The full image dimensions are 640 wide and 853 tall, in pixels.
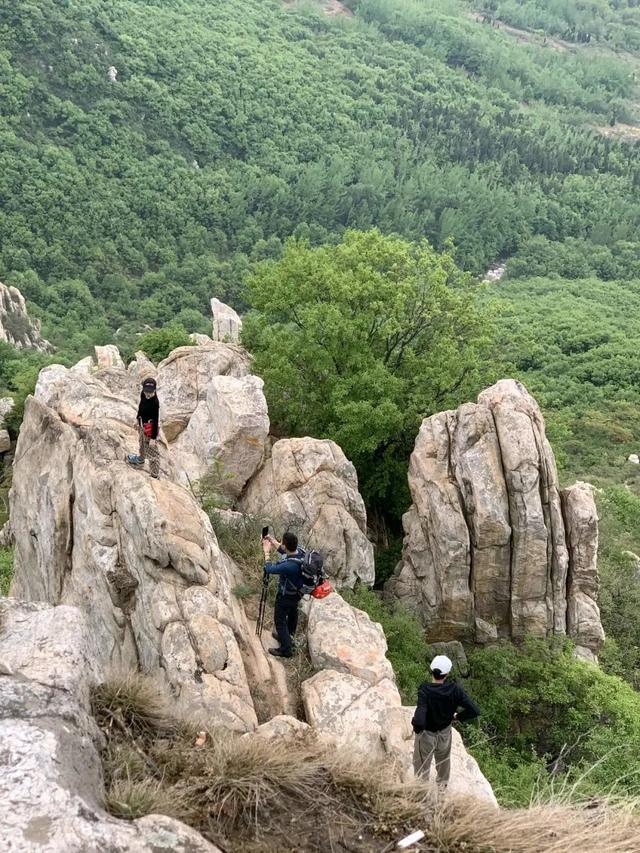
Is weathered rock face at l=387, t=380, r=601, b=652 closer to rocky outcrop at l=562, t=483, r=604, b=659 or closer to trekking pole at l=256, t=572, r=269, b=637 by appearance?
rocky outcrop at l=562, t=483, r=604, b=659

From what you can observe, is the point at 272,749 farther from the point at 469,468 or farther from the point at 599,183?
the point at 599,183

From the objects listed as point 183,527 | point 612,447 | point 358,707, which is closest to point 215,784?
point 358,707

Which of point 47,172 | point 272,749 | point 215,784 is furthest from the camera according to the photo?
point 47,172

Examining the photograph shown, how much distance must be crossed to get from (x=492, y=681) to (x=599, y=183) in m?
171

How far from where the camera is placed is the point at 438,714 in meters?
8.61

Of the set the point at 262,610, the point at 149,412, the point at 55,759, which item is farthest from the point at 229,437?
the point at 55,759

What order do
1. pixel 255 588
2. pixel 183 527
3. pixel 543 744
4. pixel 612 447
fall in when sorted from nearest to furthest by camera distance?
pixel 183 527 → pixel 255 588 → pixel 543 744 → pixel 612 447

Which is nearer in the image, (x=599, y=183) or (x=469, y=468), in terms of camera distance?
(x=469, y=468)

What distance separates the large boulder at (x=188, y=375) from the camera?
22281 mm

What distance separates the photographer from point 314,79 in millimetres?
189375

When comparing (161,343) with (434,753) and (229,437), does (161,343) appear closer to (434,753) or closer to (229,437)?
(229,437)

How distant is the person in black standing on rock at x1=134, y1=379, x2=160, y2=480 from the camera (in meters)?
13.0

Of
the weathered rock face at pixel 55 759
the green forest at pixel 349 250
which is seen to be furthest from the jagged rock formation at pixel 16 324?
the weathered rock face at pixel 55 759

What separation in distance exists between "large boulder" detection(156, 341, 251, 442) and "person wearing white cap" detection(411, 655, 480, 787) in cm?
1429
